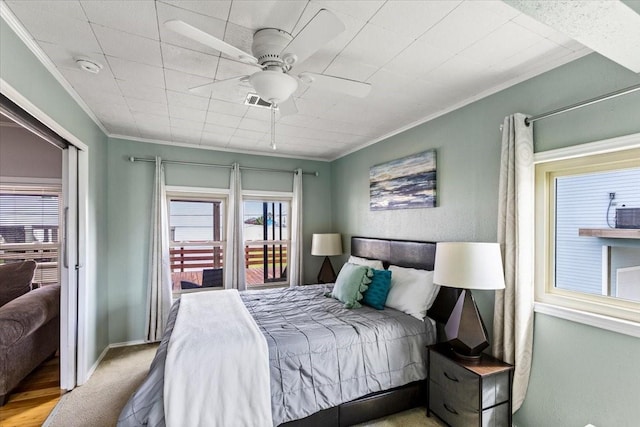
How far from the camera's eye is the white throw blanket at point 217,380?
1.82 metres

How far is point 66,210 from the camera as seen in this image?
2836 mm

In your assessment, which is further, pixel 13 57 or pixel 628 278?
pixel 628 278

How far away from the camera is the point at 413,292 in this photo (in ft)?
9.23

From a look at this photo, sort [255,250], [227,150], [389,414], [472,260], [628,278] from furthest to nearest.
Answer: [255,250], [227,150], [389,414], [472,260], [628,278]

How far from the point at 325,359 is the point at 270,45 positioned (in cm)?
202

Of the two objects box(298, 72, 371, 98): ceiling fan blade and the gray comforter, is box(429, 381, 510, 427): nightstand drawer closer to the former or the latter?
the gray comforter

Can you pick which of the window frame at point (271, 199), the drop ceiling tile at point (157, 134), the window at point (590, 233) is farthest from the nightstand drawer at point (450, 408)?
the drop ceiling tile at point (157, 134)

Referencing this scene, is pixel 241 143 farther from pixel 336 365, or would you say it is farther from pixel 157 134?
pixel 336 365

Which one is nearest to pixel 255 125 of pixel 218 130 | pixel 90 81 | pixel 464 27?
pixel 218 130

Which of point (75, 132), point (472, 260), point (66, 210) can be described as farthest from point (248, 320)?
point (75, 132)

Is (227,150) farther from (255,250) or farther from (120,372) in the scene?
(120,372)

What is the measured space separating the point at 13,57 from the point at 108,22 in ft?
1.82

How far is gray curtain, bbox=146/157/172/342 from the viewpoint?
3906mm

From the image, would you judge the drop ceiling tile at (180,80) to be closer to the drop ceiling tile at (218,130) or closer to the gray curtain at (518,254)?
the drop ceiling tile at (218,130)
